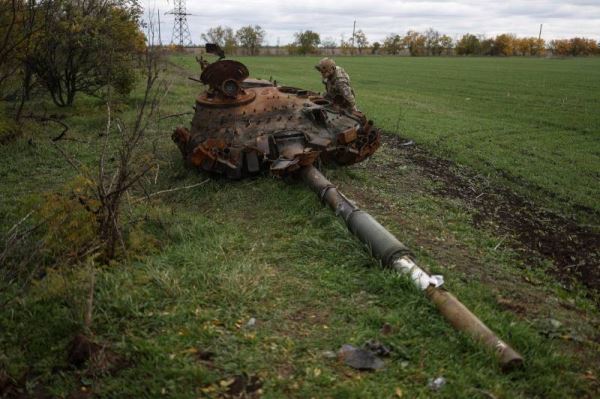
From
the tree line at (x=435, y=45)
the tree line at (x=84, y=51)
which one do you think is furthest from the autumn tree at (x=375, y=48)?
the tree line at (x=84, y=51)

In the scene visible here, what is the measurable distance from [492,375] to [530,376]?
12.1 inches

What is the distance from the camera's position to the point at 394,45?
99812 mm

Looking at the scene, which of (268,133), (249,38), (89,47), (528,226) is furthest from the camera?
(249,38)

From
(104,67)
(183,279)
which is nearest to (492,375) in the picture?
(183,279)

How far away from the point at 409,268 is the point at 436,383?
1.47 m

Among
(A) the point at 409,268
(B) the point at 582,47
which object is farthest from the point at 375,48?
(A) the point at 409,268

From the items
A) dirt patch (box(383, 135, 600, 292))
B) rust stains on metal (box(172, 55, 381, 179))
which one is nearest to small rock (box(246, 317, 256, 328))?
rust stains on metal (box(172, 55, 381, 179))

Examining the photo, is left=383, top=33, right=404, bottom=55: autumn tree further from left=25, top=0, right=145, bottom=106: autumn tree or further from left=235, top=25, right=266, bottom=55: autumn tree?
left=25, top=0, right=145, bottom=106: autumn tree

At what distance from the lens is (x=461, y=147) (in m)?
13.1

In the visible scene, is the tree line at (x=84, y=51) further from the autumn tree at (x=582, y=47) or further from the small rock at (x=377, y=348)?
the autumn tree at (x=582, y=47)

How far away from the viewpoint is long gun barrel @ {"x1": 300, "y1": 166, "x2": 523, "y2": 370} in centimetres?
420

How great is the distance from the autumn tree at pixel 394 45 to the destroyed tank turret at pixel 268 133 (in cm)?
9483

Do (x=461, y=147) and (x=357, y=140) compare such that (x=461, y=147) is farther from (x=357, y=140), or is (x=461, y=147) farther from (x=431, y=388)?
(x=431, y=388)

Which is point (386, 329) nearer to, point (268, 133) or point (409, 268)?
point (409, 268)
